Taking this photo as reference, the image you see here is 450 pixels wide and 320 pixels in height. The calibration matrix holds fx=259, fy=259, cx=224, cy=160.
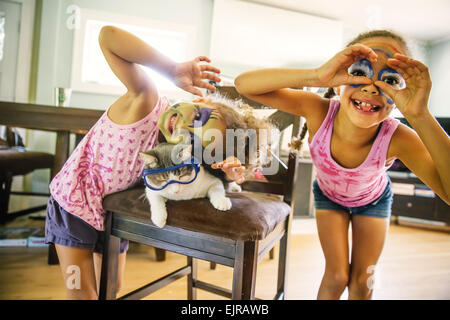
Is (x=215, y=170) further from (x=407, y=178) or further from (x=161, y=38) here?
(x=407, y=178)

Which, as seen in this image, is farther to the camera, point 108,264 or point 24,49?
point 24,49

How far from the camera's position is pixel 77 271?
0.74 metres

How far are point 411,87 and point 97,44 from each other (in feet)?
8.10

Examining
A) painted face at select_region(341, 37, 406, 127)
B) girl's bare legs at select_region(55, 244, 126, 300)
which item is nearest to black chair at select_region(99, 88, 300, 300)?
girl's bare legs at select_region(55, 244, 126, 300)

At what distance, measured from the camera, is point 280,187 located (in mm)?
874

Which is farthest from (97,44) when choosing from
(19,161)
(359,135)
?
(359,135)

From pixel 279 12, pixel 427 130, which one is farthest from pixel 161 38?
pixel 427 130

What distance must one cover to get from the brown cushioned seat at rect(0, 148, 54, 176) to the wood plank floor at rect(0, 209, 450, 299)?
424 millimetres

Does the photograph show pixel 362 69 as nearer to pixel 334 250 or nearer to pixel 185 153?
pixel 185 153

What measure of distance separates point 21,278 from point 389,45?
5.27ft

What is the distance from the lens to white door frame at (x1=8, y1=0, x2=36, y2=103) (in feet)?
7.08

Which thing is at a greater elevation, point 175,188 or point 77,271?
point 175,188

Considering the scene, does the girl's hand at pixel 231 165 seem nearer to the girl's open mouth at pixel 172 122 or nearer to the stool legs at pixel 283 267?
the girl's open mouth at pixel 172 122

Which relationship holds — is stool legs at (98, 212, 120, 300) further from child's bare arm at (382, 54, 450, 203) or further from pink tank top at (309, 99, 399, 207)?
child's bare arm at (382, 54, 450, 203)
